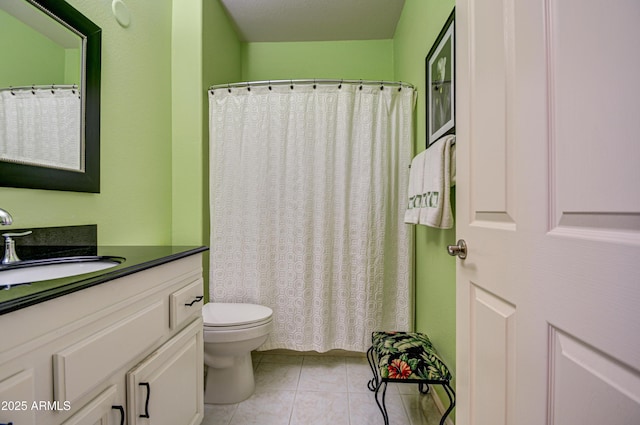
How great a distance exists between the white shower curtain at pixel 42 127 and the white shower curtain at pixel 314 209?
0.79 m

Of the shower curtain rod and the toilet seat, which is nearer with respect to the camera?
the toilet seat

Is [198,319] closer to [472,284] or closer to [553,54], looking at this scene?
[472,284]

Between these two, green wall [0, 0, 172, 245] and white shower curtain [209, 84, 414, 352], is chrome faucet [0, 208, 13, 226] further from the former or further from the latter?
white shower curtain [209, 84, 414, 352]

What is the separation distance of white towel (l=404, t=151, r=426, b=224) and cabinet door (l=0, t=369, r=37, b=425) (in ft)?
4.42

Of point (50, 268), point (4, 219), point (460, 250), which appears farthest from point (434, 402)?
point (4, 219)

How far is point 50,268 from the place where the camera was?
0.86 m

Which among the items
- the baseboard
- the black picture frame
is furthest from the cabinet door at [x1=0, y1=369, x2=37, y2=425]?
the baseboard

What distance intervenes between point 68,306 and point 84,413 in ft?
0.80

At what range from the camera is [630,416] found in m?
0.36

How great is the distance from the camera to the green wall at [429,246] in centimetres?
125

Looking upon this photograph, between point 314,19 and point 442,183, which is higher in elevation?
point 314,19

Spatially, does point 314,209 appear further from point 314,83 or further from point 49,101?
point 49,101

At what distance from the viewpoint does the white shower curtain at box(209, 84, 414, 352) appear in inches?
69.8

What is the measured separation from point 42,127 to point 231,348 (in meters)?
1.23
